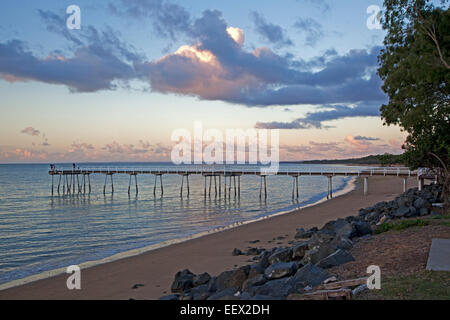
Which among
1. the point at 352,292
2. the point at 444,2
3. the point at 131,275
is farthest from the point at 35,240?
the point at 444,2

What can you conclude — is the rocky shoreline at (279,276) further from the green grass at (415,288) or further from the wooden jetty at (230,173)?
the wooden jetty at (230,173)

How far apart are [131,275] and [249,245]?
21.5 ft

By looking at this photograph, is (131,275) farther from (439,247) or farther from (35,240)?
(35,240)

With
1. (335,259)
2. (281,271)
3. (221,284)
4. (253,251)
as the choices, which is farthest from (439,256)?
(253,251)

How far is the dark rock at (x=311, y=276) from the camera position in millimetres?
7930

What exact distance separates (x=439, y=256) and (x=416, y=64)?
628cm

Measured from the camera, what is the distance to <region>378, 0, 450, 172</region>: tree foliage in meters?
12.2

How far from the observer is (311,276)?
820 centimetres

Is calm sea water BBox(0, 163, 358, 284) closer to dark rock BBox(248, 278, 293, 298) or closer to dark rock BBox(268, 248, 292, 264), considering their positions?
dark rock BBox(268, 248, 292, 264)

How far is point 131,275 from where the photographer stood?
46.8ft

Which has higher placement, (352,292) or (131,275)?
(352,292)

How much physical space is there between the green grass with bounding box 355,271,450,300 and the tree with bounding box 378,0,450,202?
6.84 metres

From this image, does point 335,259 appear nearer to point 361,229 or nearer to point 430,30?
point 361,229
